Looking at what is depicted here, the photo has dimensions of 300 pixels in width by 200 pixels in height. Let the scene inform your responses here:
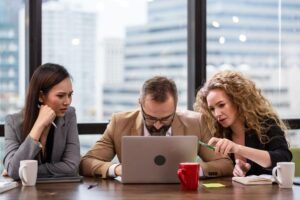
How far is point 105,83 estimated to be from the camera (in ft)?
13.5

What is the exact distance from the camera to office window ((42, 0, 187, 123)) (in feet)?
13.2

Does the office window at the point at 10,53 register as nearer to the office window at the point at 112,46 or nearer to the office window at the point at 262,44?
the office window at the point at 112,46

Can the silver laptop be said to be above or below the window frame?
below

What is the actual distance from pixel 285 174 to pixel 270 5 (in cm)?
243

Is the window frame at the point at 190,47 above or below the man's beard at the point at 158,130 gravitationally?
above

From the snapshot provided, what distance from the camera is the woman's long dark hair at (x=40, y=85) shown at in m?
2.79

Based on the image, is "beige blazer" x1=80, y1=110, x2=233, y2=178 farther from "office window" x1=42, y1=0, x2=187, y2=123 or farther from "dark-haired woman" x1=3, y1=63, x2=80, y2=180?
"office window" x1=42, y1=0, x2=187, y2=123

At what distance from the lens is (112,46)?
4.11 m

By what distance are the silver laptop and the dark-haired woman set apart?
43 centimetres

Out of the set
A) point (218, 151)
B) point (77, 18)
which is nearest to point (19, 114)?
point (218, 151)

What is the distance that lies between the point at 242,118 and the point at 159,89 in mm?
597

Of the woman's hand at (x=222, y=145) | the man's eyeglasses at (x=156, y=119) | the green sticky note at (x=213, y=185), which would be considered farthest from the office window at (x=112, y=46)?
the green sticky note at (x=213, y=185)

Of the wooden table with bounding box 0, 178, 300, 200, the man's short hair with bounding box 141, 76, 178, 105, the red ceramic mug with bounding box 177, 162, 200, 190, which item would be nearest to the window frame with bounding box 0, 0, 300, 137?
the man's short hair with bounding box 141, 76, 178, 105

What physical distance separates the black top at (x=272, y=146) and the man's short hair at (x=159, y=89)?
545 millimetres
